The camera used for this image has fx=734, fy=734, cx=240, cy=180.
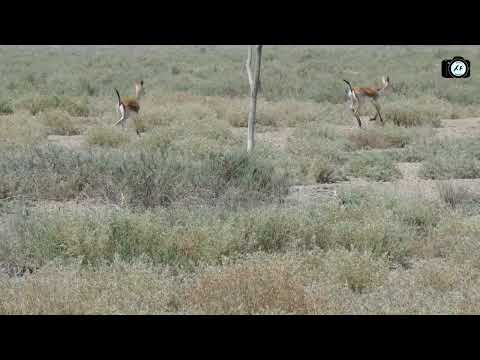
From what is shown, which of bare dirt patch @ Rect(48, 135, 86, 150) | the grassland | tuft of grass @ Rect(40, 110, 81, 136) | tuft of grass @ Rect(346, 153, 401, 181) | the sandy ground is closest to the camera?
the grassland

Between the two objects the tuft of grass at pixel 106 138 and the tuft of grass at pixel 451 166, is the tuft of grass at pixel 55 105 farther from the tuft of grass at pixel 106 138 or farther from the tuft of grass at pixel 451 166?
the tuft of grass at pixel 451 166

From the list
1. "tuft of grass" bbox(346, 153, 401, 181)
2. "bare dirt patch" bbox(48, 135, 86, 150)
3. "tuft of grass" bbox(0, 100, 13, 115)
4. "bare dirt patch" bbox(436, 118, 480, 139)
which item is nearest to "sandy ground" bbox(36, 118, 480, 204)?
"bare dirt patch" bbox(48, 135, 86, 150)

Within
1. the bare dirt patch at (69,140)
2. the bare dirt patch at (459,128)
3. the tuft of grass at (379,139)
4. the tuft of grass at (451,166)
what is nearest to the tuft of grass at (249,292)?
the tuft of grass at (451,166)

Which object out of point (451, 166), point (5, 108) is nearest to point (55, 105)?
A: point (5, 108)

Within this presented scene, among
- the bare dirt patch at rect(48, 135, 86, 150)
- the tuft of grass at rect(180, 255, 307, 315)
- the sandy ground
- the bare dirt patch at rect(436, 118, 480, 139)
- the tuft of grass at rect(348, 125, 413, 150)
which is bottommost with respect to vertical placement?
the tuft of grass at rect(180, 255, 307, 315)

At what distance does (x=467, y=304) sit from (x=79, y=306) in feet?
8.83

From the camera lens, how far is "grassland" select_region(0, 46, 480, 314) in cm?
525

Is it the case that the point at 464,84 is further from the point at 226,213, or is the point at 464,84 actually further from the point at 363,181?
the point at 226,213

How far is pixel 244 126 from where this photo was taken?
16.4 m

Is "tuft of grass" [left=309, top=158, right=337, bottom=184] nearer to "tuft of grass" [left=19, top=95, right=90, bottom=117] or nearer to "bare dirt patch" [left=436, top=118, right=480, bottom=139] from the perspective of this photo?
"bare dirt patch" [left=436, top=118, right=480, bottom=139]

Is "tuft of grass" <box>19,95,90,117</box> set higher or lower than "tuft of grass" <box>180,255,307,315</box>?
higher

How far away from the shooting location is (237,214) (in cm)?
726

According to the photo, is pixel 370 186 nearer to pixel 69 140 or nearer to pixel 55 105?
pixel 69 140

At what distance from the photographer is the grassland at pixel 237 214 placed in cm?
525
